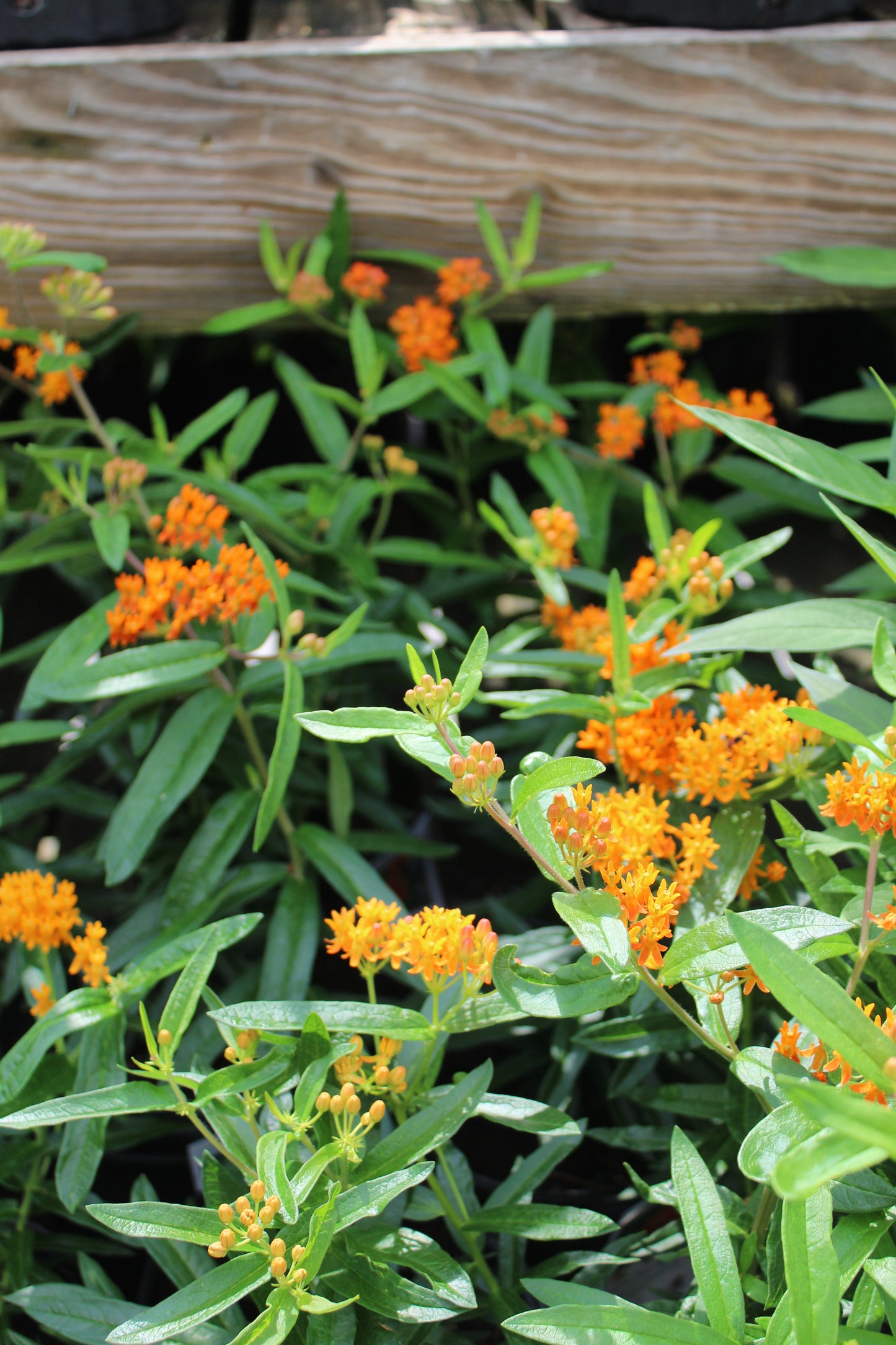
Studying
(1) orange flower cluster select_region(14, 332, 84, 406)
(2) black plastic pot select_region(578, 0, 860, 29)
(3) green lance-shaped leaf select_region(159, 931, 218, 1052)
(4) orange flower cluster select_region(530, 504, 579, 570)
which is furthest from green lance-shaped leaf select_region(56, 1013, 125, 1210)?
(2) black plastic pot select_region(578, 0, 860, 29)

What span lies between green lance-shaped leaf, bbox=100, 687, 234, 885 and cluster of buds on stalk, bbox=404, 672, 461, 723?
499 millimetres

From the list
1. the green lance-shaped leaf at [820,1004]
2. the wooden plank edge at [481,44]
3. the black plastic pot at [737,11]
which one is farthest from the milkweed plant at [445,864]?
the black plastic pot at [737,11]

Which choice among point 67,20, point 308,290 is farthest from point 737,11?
point 67,20

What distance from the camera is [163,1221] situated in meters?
→ 0.77

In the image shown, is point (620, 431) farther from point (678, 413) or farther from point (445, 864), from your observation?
point (445, 864)

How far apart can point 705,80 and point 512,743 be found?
101 centimetres

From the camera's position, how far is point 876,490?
3.14 ft

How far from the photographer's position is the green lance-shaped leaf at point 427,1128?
822mm

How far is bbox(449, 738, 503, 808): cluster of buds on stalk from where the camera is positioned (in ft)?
2.30

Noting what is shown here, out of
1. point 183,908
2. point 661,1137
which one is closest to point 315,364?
point 183,908

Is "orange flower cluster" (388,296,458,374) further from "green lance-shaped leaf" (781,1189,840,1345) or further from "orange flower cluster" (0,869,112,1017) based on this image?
"green lance-shaped leaf" (781,1189,840,1345)

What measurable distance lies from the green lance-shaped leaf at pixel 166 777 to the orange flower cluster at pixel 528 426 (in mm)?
633

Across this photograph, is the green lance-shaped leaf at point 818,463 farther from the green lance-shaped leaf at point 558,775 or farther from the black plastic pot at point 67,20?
the black plastic pot at point 67,20

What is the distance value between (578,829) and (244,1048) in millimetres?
350
